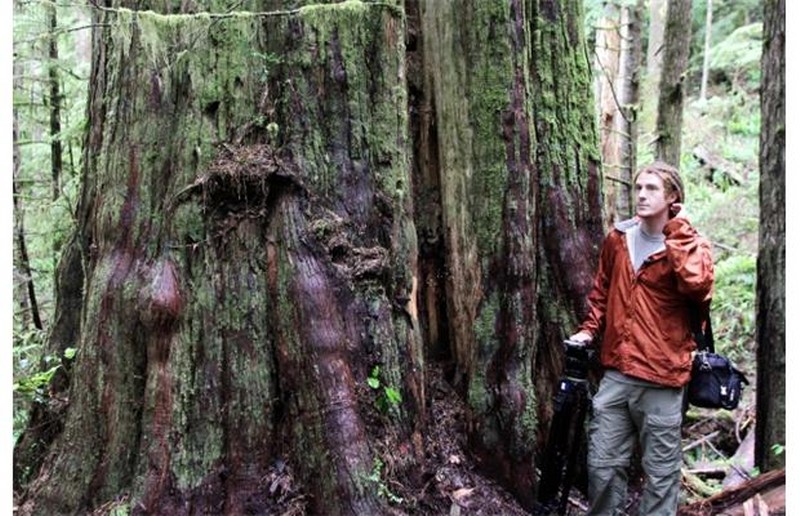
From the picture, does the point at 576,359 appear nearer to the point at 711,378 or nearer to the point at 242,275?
the point at 711,378

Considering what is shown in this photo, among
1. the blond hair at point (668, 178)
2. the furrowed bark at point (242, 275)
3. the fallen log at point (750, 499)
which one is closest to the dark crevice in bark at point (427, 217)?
the furrowed bark at point (242, 275)

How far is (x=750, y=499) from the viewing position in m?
4.92

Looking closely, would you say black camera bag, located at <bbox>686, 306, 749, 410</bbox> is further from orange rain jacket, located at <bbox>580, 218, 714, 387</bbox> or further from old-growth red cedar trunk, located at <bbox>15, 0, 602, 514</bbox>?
old-growth red cedar trunk, located at <bbox>15, 0, 602, 514</bbox>

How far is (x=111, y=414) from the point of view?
14.6ft

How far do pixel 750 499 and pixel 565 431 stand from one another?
1.32 metres

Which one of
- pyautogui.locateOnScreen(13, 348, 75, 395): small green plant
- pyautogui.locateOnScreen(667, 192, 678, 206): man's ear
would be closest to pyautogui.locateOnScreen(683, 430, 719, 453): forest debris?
pyautogui.locateOnScreen(667, 192, 678, 206): man's ear

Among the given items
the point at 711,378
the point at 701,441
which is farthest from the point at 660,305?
the point at 701,441

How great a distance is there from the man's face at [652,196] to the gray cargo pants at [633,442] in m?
1.14

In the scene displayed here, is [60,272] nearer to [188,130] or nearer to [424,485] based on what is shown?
[188,130]

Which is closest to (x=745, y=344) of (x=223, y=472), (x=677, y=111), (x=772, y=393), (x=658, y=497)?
(x=677, y=111)

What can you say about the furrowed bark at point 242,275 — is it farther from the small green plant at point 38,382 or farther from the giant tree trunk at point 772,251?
the giant tree trunk at point 772,251

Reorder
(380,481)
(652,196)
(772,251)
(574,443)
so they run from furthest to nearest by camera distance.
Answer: (772,251) → (574,443) → (652,196) → (380,481)

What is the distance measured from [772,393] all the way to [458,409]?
241cm

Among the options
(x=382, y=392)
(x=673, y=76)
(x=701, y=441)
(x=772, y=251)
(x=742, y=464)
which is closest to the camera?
(x=382, y=392)
